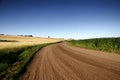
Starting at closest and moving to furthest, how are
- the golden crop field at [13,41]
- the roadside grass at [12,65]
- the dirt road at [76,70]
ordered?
the dirt road at [76,70] → the roadside grass at [12,65] → the golden crop field at [13,41]

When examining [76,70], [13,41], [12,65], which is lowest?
[12,65]

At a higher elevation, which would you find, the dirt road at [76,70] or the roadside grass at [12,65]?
the dirt road at [76,70]

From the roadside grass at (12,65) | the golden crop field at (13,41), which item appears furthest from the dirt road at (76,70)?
the golden crop field at (13,41)

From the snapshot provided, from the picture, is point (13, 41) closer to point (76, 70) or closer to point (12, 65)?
point (12, 65)

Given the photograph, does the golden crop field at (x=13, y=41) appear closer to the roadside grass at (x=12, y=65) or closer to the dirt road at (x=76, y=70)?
the roadside grass at (x=12, y=65)

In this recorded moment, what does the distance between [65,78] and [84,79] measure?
1.04 meters

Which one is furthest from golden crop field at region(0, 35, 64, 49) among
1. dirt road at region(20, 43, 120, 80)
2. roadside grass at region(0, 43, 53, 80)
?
dirt road at region(20, 43, 120, 80)

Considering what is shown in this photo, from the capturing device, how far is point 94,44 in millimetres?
26031

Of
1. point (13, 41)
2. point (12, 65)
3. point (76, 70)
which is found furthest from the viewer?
point (13, 41)

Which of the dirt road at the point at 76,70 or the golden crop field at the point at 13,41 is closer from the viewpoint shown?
the dirt road at the point at 76,70

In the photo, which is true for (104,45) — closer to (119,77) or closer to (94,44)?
(94,44)

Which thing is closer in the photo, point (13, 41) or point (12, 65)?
point (12, 65)

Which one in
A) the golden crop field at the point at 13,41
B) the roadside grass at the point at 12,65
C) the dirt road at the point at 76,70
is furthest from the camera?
the golden crop field at the point at 13,41

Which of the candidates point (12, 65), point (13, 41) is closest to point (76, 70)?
point (12, 65)
